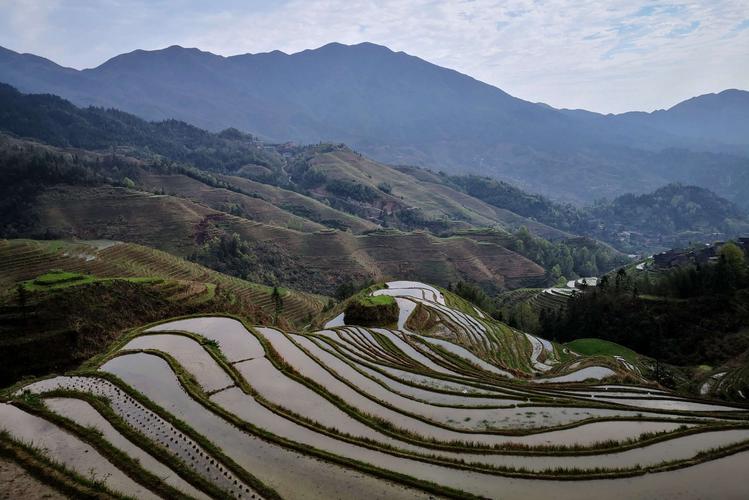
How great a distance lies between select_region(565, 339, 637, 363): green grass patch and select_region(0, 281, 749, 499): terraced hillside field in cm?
2239

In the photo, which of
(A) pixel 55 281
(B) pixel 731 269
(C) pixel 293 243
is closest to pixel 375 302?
(A) pixel 55 281

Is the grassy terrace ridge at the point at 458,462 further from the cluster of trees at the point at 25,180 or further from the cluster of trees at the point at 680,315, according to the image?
A: the cluster of trees at the point at 25,180

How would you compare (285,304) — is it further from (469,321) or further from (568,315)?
(568,315)

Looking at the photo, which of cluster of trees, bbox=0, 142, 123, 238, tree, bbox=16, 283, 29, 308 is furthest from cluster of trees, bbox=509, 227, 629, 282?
tree, bbox=16, 283, 29, 308

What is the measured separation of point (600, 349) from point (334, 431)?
1402 inches

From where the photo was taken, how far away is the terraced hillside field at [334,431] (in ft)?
30.9

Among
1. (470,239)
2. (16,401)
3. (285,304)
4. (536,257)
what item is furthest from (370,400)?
(536,257)

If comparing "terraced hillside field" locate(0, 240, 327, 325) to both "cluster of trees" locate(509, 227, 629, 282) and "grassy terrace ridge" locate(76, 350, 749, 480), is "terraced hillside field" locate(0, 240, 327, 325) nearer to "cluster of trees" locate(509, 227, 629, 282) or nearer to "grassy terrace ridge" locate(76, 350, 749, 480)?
"grassy terrace ridge" locate(76, 350, 749, 480)

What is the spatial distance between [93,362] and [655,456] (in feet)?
59.3

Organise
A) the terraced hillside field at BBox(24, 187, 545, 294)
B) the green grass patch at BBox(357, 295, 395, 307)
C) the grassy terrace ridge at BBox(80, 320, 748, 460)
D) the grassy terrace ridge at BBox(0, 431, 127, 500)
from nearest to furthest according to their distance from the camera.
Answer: the grassy terrace ridge at BBox(0, 431, 127, 500)
the grassy terrace ridge at BBox(80, 320, 748, 460)
the green grass patch at BBox(357, 295, 395, 307)
the terraced hillside field at BBox(24, 187, 545, 294)

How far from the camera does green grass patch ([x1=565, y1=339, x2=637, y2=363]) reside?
37544mm

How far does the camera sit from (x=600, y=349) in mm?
39719

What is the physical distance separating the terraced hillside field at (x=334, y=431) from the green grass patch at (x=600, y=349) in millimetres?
22392

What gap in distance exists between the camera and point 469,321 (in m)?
37.2
